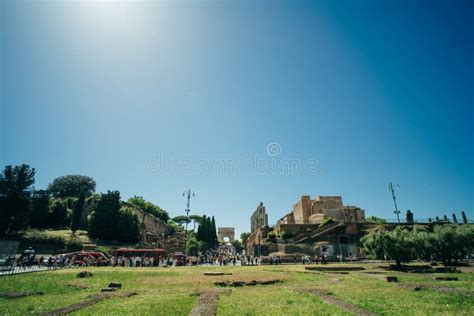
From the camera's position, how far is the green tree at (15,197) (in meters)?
38.6

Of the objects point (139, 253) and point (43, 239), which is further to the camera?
point (43, 239)

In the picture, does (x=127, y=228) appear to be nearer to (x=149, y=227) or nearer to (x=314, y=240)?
(x=149, y=227)

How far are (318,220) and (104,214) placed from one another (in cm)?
4646

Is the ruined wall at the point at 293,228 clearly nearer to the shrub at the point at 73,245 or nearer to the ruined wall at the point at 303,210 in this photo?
the ruined wall at the point at 303,210

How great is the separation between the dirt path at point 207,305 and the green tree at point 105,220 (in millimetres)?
42742

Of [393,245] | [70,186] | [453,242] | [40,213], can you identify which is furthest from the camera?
[70,186]

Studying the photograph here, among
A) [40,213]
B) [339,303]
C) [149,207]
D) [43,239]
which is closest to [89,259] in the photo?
[43,239]

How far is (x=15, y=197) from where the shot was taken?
132 feet

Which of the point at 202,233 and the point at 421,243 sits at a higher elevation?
the point at 202,233

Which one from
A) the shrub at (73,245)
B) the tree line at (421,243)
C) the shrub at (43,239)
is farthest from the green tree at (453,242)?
the shrub at (43,239)

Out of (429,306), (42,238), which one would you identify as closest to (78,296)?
(429,306)

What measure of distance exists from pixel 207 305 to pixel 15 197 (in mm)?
46581

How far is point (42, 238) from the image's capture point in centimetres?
3841

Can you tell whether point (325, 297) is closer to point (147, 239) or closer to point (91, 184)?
point (147, 239)
